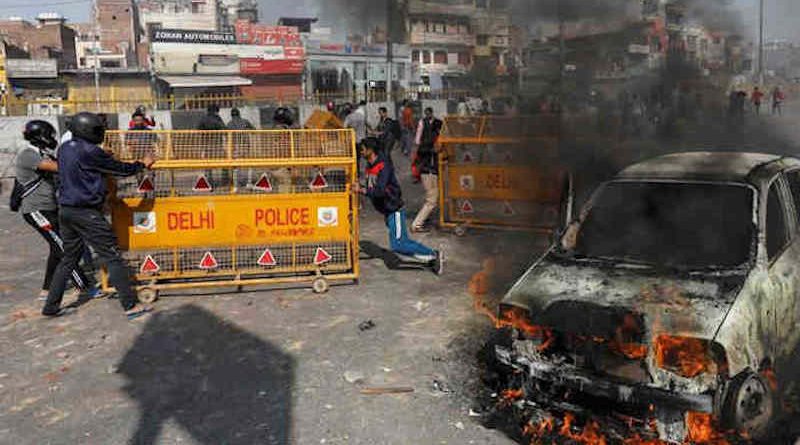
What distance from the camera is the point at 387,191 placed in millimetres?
7207

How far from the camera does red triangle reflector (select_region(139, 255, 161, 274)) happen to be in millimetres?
6816

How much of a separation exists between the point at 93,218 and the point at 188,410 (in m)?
2.54

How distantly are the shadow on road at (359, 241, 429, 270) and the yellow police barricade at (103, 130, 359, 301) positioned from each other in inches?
41.6

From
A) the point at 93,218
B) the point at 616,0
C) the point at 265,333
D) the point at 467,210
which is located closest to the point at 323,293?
the point at 265,333

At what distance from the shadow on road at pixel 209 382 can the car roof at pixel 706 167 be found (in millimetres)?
3197

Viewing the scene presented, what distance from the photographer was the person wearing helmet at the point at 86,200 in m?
5.92

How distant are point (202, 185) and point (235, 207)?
0.43 metres

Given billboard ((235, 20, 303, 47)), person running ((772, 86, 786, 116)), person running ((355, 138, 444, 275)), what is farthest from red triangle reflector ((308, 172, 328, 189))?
billboard ((235, 20, 303, 47))

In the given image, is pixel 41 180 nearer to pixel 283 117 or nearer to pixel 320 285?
pixel 320 285

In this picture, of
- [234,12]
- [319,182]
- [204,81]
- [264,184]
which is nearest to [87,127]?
[264,184]

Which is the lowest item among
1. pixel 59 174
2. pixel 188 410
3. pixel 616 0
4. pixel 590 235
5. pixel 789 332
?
pixel 188 410

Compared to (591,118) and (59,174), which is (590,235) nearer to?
(59,174)

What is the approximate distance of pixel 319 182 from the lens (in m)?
7.01

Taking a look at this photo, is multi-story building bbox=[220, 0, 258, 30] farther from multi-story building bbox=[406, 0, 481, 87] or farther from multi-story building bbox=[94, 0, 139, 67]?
multi-story building bbox=[406, 0, 481, 87]
